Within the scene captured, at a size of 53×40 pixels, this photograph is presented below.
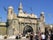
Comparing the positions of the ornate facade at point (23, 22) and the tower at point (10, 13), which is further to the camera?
the tower at point (10, 13)

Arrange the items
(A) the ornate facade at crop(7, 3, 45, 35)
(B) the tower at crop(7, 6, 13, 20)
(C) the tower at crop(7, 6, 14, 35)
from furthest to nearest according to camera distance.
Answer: (B) the tower at crop(7, 6, 13, 20) < (A) the ornate facade at crop(7, 3, 45, 35) < (C) the tower at crop(7, 6, 14, 35)

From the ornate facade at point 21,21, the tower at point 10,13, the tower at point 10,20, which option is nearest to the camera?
the tower at point 10,20

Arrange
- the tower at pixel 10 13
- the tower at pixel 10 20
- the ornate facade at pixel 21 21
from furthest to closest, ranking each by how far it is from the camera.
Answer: the tower at pixel 10 13, the ornate facade at pixel 21 21, the tower at pixel 10 20

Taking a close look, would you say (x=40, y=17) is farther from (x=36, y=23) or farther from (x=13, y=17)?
(x=13, y=17)

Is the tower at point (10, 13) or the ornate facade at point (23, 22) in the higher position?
the tower at point (10, 13)

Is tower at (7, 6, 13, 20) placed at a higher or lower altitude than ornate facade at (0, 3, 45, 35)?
higher

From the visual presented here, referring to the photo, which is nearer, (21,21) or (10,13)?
(10,13)

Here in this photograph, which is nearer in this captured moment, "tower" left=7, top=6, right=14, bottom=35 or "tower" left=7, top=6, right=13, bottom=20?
"tower" left=7, top=6, right=14, bottom=35

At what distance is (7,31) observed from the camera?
58.1m

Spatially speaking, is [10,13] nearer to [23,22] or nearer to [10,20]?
[10,20]

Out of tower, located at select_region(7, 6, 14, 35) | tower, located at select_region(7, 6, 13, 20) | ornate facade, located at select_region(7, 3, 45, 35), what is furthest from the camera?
tower, located at select_region(7, 6, 13, 20)

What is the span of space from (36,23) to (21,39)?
4038cm

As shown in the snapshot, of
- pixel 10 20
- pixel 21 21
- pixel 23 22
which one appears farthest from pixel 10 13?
pixel 23 22

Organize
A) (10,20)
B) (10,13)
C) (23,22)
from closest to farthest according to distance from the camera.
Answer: (10,20), (10,13), (23,22)
